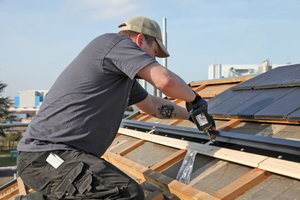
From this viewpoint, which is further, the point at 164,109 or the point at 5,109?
the point at 5,109

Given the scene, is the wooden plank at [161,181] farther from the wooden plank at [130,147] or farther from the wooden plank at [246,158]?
the wooden plank at [246,158]

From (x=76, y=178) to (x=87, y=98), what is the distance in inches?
23.3

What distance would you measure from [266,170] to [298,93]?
1475 mm

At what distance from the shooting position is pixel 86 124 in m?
1.91

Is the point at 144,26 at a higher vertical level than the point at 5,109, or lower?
higher

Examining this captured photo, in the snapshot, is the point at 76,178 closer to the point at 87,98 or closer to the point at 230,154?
the point at 87,98

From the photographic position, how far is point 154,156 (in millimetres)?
3270

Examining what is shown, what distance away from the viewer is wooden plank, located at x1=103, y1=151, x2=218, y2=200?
2084mm

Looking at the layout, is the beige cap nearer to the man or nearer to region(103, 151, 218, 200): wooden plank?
the man

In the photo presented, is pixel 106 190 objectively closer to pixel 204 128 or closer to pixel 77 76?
pixel 77 76

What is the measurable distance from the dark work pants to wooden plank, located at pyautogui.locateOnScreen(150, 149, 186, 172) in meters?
0.98

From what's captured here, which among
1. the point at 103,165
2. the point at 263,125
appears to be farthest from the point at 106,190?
the point at 263,125

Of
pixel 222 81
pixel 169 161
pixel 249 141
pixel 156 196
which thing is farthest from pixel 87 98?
pixel 222 81

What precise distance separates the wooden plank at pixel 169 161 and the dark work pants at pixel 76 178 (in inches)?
38.5
